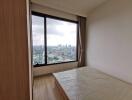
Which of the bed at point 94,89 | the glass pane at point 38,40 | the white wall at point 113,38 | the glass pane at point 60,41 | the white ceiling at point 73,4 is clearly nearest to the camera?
the bed at point 94,89

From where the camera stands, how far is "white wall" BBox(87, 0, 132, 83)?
245 centimetres

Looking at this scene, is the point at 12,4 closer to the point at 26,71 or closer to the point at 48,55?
the point at 26,71

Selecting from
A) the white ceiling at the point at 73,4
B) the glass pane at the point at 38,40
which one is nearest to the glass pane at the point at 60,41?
the glass pane at the point at 38,40

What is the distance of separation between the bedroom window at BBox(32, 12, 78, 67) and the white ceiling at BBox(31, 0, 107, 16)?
499 millimetres

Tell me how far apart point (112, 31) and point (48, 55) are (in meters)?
2.38

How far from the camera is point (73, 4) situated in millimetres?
3283

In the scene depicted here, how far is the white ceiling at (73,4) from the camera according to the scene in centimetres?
309

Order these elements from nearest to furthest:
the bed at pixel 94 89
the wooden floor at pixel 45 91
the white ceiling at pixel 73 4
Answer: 1. the bed at pixel 94 89
2. the wooden floor at pixel 45 91
3. the white ceiling at pixel 73 4

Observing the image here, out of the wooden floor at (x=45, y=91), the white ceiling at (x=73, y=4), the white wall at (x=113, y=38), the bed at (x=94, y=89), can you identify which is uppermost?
the white ceiling at (x=73, y=4)

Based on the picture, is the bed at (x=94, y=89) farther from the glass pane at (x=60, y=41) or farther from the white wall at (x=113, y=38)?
the glass pane at (x=60, y=41)

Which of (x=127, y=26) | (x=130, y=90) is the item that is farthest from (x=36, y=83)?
(x=127, y=26)

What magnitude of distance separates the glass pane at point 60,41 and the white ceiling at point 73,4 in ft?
2.03

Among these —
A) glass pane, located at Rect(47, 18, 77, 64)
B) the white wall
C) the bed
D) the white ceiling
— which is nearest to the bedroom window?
glass pane, located at Rect(47, 18, 77, 64)

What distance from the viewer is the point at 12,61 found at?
20.0 inches
